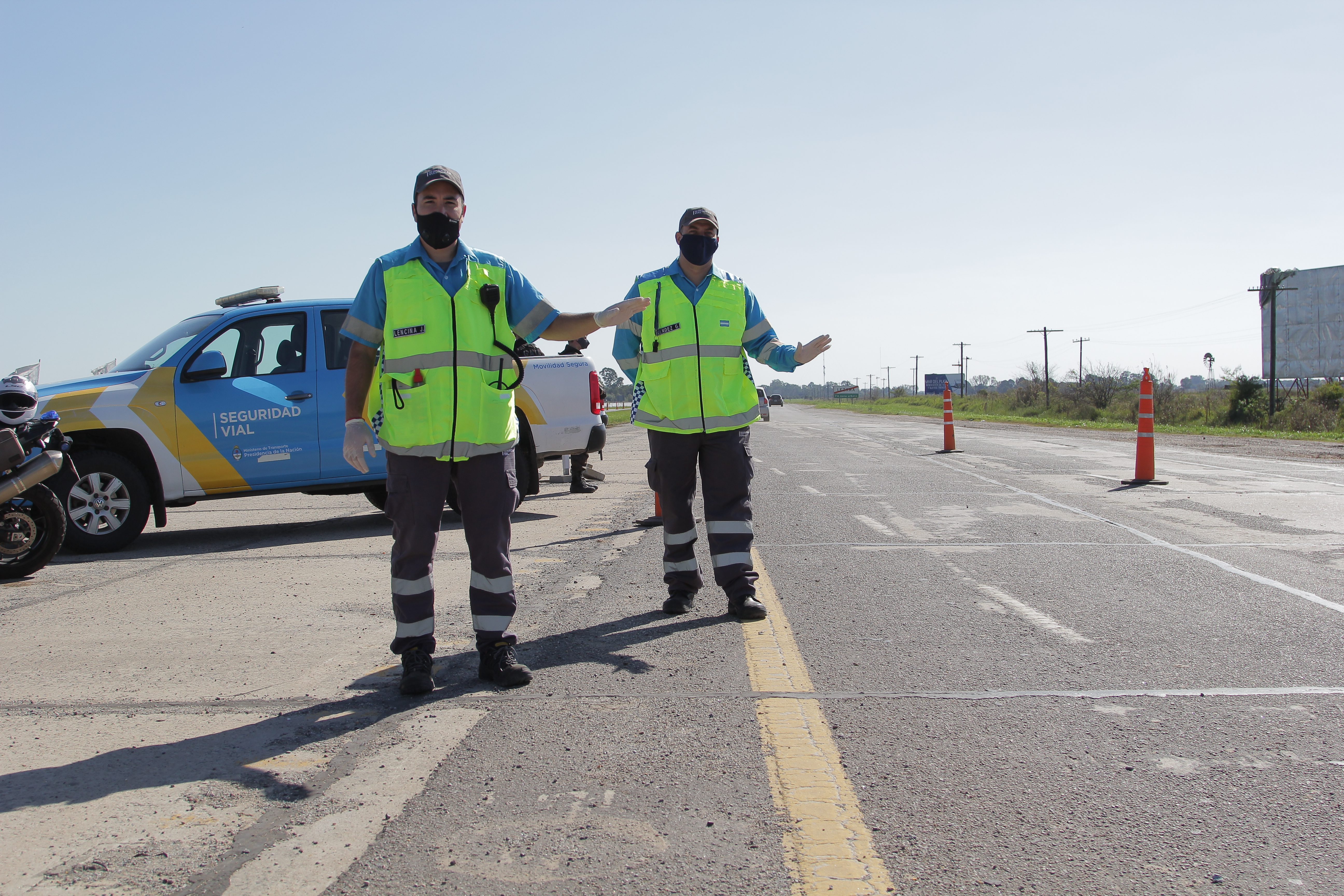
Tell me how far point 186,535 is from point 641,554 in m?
4.45

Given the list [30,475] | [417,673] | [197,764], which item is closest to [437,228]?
[417,673]

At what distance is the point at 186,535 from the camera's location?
8844mm

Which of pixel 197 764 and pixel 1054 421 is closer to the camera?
pixel 197 764

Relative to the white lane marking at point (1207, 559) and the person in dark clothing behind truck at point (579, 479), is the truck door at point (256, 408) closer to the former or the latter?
the person in dark clothing behind truck at point (579, 479)

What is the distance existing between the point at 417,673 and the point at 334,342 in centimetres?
554

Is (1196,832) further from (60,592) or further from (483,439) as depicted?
(60,592)

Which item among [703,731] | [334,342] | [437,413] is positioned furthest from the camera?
[334,342]

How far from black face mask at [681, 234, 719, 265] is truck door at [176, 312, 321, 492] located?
14.7 ft

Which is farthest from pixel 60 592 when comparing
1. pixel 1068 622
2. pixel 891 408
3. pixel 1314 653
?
pixel 891 408

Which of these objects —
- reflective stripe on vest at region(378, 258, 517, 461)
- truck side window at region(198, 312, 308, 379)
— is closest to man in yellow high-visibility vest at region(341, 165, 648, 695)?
reflective stripe on vest at region(378, 258, 517, 461)

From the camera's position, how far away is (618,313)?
4.37 m

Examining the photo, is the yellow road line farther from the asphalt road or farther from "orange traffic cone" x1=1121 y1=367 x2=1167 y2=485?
"orange traffic cone" x1=1121 y1=367 x2=1167 y2=485

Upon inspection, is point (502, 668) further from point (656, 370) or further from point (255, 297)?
point (255, 297)

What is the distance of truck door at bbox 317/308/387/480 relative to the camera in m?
8.49
